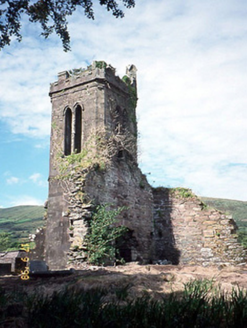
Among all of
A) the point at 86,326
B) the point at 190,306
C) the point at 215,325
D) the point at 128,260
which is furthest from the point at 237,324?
the point at 128,260

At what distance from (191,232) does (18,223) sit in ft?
182

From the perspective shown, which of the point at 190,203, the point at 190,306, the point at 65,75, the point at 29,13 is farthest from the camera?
the point at 65,75

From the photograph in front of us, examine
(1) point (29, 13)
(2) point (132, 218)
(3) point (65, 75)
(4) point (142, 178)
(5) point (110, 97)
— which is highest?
(3) point (65, 75)

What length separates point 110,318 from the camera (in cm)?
385

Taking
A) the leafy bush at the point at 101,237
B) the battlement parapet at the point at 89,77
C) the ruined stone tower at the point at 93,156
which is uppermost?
the battlement parapet at the point at 89,77

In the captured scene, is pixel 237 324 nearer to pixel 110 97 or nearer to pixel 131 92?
pixel 110 97

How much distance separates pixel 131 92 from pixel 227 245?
1059cm

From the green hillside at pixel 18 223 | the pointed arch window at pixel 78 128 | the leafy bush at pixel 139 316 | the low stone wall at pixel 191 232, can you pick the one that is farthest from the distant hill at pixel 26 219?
the leafy bush at pixel 139 316

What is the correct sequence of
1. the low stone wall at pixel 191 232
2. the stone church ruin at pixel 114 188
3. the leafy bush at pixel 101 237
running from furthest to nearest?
the low stone wall at pixel 191 232 → the stone church ruin at pixel 114 188 → the leafy bush at pixel 101 237

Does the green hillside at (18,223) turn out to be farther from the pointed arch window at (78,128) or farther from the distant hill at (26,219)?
the pointed arch window at (78,128)

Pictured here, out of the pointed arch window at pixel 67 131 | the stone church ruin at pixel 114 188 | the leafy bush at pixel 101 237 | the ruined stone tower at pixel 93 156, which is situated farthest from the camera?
the pointed arch window at pixel 67 131

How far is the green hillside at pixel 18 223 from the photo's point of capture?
139 feet

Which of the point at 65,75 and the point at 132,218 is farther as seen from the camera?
the point at 65,75

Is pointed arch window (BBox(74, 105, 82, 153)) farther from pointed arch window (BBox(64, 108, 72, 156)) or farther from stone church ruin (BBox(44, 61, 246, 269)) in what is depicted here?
pointed arch window (BBox(64, 108, 72, 156))
